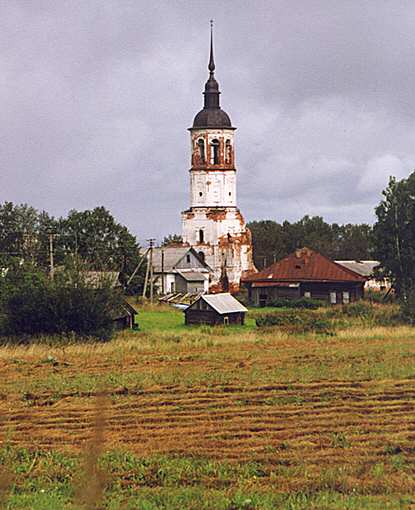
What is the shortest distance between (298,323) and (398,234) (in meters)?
13.7

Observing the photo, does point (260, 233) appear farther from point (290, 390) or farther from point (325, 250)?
point (290, 390)

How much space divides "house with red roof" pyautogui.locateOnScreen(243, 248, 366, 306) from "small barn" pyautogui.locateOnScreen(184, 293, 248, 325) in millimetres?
15336

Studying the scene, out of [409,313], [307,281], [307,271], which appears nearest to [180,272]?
[307,271]

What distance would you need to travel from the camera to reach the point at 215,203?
2491 inches

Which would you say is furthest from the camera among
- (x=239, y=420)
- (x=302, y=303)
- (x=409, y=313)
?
(x=302, y=303)

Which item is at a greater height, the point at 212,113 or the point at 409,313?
the point at 212,113

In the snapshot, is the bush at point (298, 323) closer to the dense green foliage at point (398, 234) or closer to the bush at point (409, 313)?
the bush at point (409, 313)

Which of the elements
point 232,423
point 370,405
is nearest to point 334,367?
point 370,405

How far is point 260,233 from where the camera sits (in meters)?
90.1

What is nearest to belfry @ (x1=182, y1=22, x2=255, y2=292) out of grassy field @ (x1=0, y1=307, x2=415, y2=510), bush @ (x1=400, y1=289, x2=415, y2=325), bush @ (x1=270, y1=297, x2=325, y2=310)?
bush @ (x1=270, y1=297, x2=325, y2=310)

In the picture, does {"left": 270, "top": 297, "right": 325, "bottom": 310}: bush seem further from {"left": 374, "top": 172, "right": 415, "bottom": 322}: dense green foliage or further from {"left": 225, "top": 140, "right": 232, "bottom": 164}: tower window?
{"left": 225, "top": 140, "right": 232, "bottom": 164}: tower window

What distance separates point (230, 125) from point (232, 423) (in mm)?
53596

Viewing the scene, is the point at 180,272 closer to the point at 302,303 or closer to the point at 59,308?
the point at 302,303

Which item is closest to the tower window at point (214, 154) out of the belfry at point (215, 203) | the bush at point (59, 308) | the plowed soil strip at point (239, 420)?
the belfry at point (215, 203)
